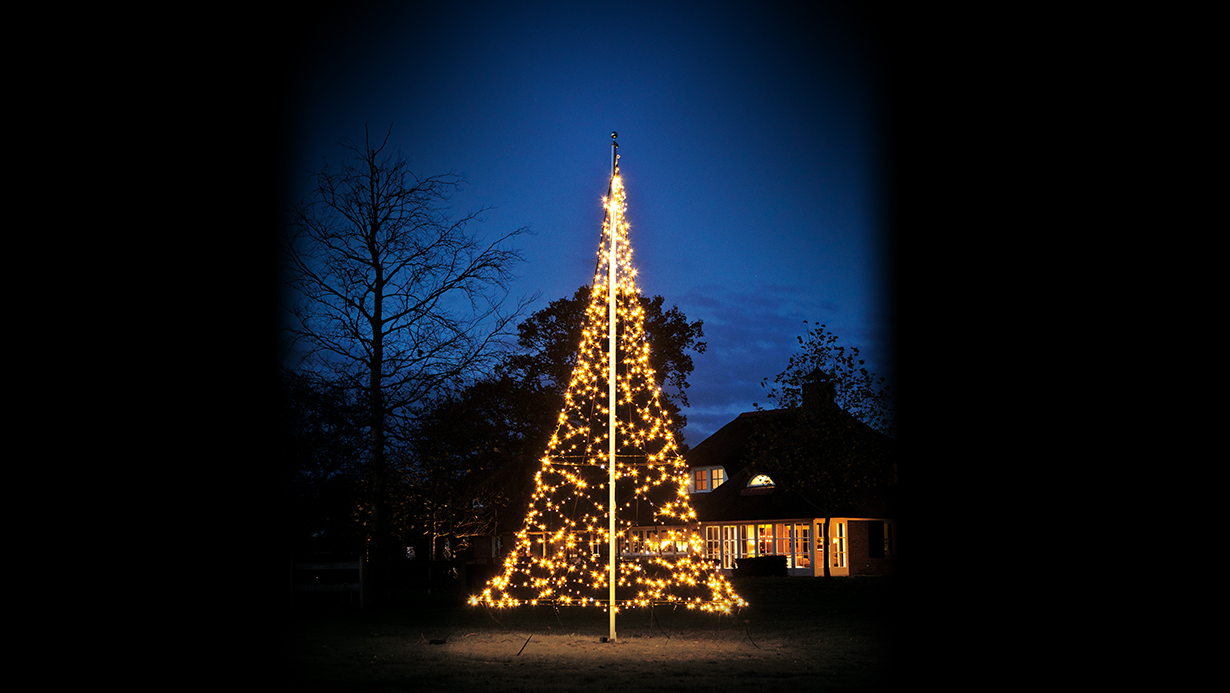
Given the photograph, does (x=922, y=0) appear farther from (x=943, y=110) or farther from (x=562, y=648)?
(x=562, y=648)

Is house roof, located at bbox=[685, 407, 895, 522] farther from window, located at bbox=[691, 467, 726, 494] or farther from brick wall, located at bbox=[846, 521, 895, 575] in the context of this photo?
brick wall, located at bbox=[846, 521, 895, 575]

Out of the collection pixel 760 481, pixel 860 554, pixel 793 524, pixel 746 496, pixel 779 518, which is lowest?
pixel 860 554

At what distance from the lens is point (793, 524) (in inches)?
1367

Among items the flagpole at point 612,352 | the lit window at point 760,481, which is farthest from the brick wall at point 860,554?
the flagpole at point 612,352

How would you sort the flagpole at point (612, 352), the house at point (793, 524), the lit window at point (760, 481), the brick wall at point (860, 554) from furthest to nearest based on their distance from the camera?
the lit window at point (760, 481) < the brick wall at point (860, 554) < the house at point (793, 524) < the flagpole at point (612, 352)

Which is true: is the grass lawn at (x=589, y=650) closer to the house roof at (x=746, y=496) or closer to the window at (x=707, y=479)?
the house roof at (x=746, y=496)

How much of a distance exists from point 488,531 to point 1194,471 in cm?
2125

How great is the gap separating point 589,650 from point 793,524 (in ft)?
84.9

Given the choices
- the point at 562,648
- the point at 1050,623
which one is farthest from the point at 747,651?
the point at 1050,623

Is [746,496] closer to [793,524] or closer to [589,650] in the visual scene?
[793,524]

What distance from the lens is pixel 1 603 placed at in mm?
8367

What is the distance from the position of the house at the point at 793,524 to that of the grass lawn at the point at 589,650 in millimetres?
16930

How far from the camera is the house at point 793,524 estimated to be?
3369 cm

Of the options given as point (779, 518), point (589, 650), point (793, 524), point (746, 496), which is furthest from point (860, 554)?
point (589, 650)
